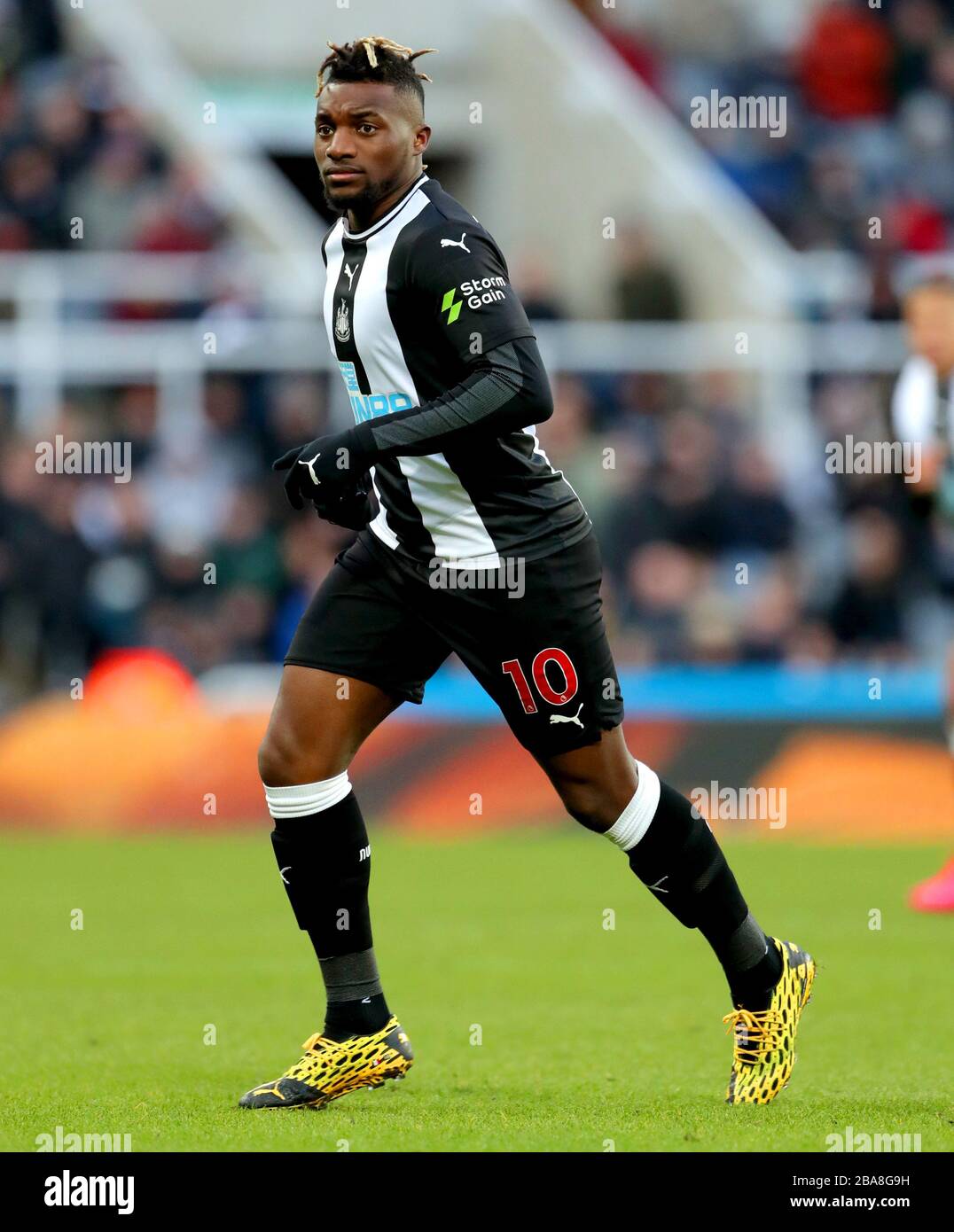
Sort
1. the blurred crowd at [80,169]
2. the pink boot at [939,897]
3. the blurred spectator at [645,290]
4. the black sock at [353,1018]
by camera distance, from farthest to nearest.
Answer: the blurred spectator at [645,290] < the blurred crowd at [80,169] < the pink boot at [939,897] < the black sock at [353,1018]

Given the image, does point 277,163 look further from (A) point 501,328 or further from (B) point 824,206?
(A) point 501,328

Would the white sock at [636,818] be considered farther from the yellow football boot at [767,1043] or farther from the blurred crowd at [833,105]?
the blurred crowd at [833,105]

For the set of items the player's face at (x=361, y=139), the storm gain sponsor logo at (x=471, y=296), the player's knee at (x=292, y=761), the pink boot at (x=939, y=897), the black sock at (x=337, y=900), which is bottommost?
the pink boot at (x=939, y=897)

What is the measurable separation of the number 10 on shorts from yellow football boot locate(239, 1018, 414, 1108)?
3.15 feet

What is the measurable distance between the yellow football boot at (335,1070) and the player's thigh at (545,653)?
2.84ft

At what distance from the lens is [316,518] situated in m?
13.3

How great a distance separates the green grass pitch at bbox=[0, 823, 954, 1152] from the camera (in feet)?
16.3

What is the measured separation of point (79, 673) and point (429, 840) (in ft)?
8.57

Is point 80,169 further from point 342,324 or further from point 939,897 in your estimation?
point 342,324

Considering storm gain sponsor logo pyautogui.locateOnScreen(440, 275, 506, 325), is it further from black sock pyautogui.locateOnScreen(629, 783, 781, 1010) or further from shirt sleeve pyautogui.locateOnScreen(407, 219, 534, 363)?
black sock pyautogui.locateOnScreen(629, 783, 781, 1010)

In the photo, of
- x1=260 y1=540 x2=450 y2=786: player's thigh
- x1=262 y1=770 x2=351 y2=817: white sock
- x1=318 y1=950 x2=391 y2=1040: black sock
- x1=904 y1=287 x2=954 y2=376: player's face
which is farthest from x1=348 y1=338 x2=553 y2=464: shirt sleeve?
x1=904 y1=287 x2=954 y2=376: player's face

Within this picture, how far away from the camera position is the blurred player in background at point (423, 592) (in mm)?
5094

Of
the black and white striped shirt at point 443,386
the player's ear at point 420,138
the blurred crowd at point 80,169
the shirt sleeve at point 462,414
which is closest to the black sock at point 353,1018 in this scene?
the black and white striped shirt at point 443,386

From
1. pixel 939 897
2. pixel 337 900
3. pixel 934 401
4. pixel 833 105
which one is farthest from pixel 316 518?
pixel 337 900
